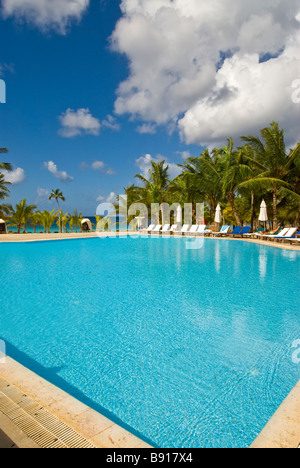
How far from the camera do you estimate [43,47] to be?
67.6ft

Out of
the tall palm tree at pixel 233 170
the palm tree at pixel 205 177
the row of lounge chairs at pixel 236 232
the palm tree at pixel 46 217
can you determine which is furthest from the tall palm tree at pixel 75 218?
the tall palm tree at pixel 233 170

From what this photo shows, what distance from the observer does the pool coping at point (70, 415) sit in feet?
6.25

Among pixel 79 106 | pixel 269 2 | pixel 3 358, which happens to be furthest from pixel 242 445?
pixel 79 106

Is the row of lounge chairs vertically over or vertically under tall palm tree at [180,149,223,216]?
under

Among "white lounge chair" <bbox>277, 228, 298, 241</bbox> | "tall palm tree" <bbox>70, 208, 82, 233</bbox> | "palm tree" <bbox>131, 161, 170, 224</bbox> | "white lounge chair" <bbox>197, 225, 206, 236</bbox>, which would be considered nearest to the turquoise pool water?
"white lounge chair" <bbox>277, 228, 298, 241</bbox>

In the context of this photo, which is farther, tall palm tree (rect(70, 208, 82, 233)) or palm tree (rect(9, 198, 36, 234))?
tall palm tree (rect(70, 208, 82, 233))

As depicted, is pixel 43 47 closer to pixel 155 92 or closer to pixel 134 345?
pixel 155 92

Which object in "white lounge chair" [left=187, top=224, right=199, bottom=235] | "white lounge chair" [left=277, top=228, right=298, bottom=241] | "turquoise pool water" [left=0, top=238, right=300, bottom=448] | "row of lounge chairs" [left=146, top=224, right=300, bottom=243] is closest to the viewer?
"turquoise pool water" [left=0, top=238, right=300, bottom=448]

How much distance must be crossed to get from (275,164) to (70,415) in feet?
62.2

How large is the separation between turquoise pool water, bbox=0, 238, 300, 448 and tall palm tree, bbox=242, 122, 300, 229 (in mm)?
10398

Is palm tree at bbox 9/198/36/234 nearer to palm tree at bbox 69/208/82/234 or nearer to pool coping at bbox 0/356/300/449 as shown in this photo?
palm tree at bbox 69/208/82/234

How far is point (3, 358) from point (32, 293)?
12.1 ft

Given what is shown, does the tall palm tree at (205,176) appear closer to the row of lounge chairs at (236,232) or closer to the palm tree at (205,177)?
the palm tree at (205,177)

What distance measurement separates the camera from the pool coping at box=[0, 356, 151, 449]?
6.25 ft
